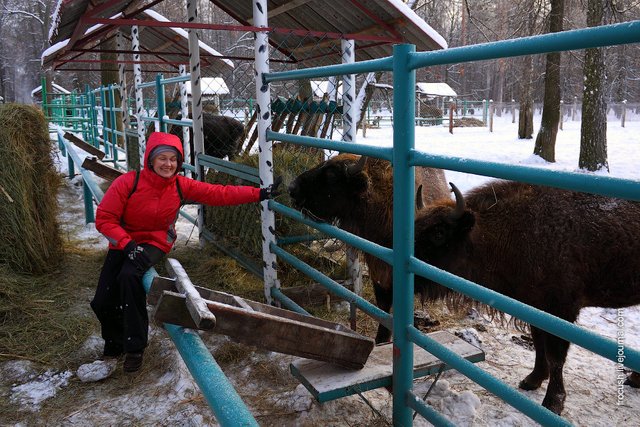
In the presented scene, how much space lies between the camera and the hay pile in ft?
17.5

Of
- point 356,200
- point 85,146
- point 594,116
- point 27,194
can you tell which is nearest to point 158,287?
point 356,200

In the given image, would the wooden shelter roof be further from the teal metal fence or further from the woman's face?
the teal metal fence

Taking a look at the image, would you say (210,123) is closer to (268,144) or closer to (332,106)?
(332,106)

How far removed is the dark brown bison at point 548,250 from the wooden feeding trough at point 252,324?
711 mm

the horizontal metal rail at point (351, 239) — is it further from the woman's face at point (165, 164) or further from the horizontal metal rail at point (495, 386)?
the woman's face at point (165, 164)

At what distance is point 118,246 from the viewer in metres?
3.63

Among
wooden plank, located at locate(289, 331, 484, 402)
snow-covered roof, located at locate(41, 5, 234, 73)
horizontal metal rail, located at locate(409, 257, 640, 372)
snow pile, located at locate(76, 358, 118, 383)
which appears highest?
snow-covered roof, located at locate(41, 5, 234, 73)

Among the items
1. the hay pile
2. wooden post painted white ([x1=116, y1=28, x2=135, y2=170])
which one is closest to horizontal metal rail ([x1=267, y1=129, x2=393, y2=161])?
the hay pile

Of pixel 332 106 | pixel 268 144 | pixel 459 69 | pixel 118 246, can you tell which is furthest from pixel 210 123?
pixel 459 69

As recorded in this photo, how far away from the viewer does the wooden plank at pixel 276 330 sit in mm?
1978

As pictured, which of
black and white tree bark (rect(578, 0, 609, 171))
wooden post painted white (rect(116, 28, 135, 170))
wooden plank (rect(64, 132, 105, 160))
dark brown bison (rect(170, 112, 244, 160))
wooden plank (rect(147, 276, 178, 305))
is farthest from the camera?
wooden plank (rect(64, 132, 105, 160))

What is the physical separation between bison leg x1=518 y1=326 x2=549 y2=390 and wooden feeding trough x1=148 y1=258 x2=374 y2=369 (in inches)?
50.0

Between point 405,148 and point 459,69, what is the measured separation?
58.4 meters

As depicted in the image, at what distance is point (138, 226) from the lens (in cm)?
387
